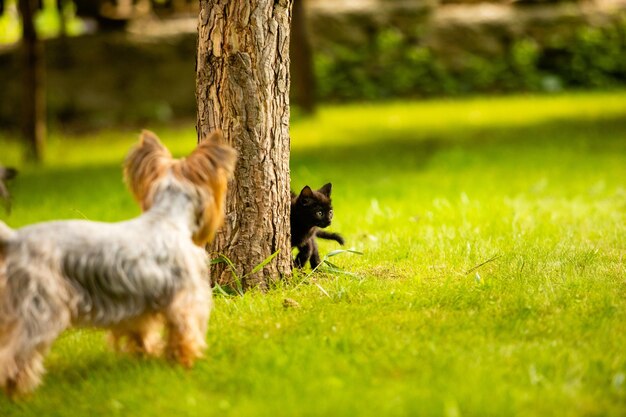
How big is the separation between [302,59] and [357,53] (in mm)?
4586

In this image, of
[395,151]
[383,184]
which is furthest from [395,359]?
[395,151]

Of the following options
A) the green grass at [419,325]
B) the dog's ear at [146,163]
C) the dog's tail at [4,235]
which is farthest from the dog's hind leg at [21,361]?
the dog's ear at [146,163]

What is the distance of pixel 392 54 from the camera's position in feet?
70.0

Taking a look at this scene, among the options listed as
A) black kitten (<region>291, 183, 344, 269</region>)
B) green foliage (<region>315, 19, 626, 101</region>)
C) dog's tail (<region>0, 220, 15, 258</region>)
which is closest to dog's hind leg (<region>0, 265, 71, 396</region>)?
dog's tail (<region>0, 220, 15, 258</region>)

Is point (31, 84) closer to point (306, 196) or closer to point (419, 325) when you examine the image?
point (306, 196)

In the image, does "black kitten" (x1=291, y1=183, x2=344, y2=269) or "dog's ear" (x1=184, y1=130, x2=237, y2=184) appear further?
"black kitten" (x1=291, y1=183, x2=344, y2=269)

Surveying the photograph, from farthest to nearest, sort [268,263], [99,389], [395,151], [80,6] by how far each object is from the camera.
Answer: [80,6]
[395,151]
[268,263]
[99,389]

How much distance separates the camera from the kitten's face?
264 inches

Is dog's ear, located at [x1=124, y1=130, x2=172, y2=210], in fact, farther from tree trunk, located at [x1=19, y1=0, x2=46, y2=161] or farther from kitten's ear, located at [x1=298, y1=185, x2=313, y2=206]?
tree trunk, located at [x1=19, y1=0, x2=46, y2=161]

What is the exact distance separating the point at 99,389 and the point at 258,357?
904 millimetres

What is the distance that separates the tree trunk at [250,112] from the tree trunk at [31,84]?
8.54m

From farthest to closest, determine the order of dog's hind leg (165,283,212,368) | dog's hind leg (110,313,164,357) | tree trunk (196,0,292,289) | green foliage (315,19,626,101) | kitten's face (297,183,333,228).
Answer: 1. green foliage (315,19,626,101)
2. kitten's face (297,183,333,228)
3. tree trunk (196,0,292,289)
4. dog's hind leg (110,313,164,357)
5. dog's hind leg (165,283,212,368)

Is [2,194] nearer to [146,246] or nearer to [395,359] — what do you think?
[146,246]

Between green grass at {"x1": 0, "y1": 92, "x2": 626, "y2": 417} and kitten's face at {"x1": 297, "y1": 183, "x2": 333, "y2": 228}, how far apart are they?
492 millimetres
